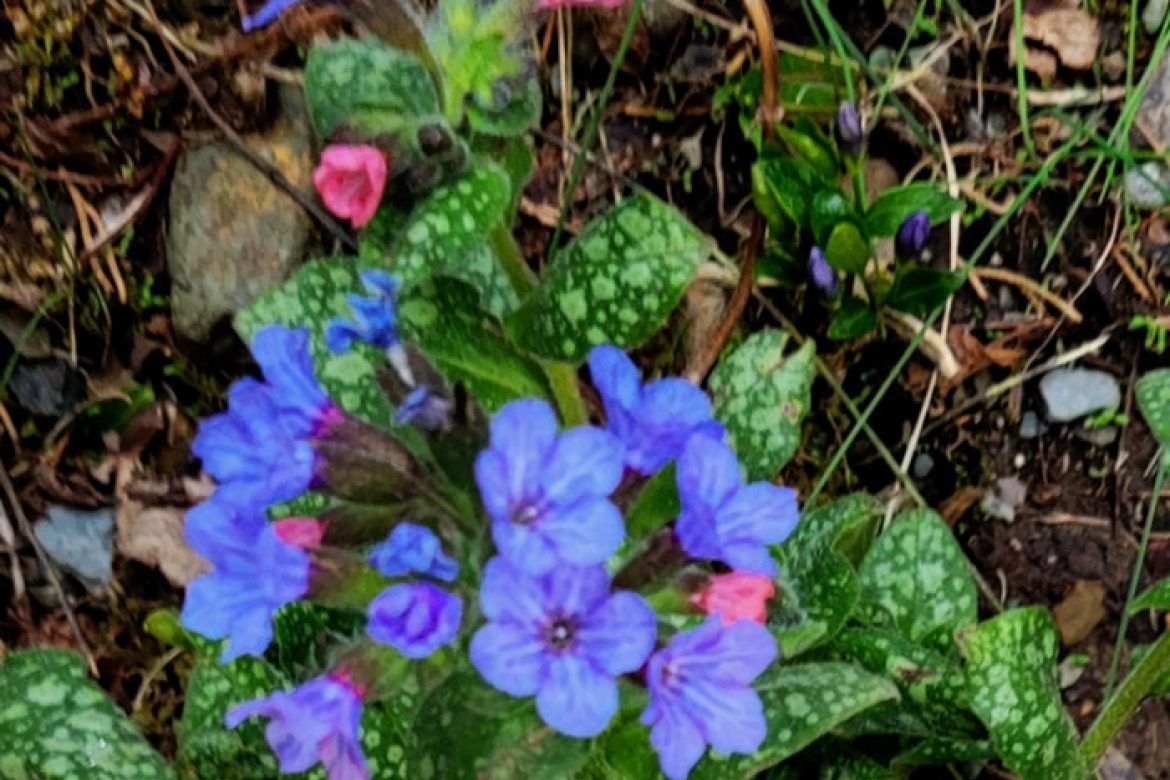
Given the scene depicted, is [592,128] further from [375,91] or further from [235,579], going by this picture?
[235,579]

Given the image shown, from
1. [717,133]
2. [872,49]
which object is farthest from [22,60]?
[872,49]

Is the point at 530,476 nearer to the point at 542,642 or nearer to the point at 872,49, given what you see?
the point at 542,642

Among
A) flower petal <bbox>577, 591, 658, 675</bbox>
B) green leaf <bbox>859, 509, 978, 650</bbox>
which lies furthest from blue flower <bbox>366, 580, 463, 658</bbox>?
green leaf <bbox>859, 509, 978, 650</bbox>

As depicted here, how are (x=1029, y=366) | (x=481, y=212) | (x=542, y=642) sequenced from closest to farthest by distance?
(x=542, y=642), (x=481, y=212), (x=1029, y=366)

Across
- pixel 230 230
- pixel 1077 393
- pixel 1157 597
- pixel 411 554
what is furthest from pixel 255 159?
pixel 1157 597

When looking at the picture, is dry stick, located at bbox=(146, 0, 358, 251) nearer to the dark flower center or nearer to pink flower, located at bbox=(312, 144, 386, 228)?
pink flower, located at bbox=(312, 144, 386, 228)

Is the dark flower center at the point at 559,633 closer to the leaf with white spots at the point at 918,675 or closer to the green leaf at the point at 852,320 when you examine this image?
the leaf with white spots at the point at 918,675

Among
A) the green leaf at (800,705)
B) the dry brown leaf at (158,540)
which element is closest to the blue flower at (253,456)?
the green leaf at (800,705)
